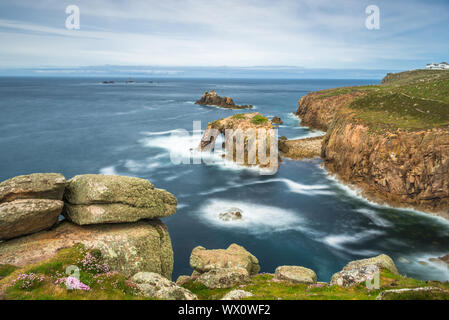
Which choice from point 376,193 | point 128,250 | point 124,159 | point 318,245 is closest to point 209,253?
point 128,250

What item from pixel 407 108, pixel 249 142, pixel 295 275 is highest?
pixel 407 108

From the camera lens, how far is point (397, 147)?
167ft

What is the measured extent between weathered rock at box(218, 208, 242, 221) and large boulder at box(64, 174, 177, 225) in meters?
21.1

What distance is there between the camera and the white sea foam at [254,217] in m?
44.3

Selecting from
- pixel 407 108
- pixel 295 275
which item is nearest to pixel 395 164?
pixel 407 108

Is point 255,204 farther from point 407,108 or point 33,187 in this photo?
point 407,108

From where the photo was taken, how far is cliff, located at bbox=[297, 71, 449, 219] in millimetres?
46531

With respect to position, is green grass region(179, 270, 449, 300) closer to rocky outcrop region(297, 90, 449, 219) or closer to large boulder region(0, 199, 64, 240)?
large boulder region(0, 199, 64, 240)

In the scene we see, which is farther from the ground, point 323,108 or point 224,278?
point 323,108

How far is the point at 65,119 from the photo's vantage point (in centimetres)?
12688

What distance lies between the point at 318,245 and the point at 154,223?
24858 mm

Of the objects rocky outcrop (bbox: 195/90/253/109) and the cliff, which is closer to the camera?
the cliff

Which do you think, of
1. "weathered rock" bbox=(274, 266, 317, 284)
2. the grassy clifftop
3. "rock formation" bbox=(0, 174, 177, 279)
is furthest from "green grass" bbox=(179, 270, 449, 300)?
the grassy clifftop

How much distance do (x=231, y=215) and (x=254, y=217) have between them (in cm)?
403
